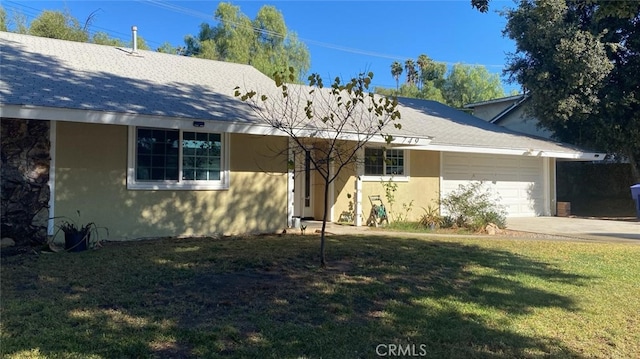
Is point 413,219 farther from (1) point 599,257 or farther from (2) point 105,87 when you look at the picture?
(2) point 105,87

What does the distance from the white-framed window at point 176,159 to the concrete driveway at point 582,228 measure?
8.05 m

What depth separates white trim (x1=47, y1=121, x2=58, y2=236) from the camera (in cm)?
870

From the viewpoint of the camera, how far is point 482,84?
4203cm

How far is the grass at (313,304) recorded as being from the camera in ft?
13.3

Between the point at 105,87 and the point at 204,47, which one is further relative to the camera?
the point at 204,47

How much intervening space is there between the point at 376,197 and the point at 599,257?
242 inches

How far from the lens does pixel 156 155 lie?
9.77m

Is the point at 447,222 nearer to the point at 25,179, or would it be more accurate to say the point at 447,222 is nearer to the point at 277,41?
the point at 25,179

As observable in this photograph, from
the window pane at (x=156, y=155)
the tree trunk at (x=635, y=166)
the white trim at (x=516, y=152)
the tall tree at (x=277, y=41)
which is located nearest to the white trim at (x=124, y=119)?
the window pane at (x=156, y=155)

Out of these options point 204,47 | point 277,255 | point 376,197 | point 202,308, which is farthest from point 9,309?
point 204,47

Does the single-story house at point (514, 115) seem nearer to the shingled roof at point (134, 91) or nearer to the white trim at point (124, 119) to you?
the shingled roof at point (134, 91)

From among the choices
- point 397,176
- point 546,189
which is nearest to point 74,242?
point 397,176

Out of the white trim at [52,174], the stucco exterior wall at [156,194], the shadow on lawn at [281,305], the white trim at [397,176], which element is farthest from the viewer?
the white trim at [397,176]

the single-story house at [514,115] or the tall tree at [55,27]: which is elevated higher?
the tall tree at [55,27]
